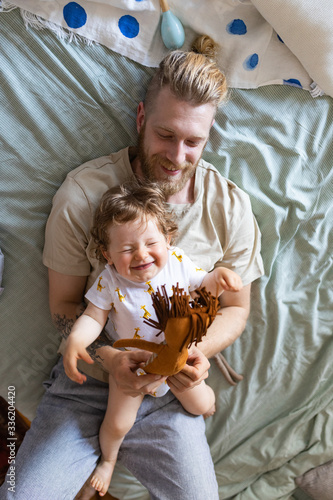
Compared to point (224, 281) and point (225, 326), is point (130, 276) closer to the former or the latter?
point (224, 281)

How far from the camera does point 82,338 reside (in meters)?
1.14

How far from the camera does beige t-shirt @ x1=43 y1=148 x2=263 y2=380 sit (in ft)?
4.41

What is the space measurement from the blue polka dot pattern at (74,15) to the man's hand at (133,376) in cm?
100

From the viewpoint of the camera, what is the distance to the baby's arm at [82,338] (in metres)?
1.05

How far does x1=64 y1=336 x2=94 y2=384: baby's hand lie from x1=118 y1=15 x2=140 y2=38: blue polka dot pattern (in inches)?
37.8

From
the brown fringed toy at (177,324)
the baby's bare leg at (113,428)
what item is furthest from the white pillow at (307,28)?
the baby's bare leg at (113,428)

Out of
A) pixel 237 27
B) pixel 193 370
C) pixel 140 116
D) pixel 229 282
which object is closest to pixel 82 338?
pixel 193 370

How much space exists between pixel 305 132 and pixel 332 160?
135mm

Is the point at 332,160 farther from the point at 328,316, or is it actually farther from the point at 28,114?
the point at 28,114

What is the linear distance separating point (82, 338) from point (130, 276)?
0.65 ft

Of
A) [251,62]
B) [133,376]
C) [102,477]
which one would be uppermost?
[251,62]

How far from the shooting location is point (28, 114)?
140cm

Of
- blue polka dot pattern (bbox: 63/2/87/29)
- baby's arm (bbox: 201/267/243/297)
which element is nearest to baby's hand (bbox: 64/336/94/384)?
baby's arm (bbox: 201/267/243/297)

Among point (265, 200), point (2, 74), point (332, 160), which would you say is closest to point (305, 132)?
point (332, 160)
